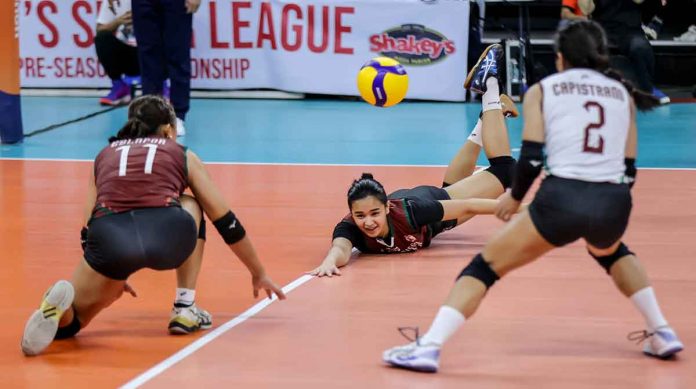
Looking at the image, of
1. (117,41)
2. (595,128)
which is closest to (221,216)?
(595,128)

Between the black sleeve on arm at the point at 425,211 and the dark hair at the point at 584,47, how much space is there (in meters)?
2.49

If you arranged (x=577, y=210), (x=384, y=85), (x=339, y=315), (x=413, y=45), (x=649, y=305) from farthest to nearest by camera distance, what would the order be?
1. (x=413, y=45)
2. (x=384, y=85)
3. (x=339, y=315)
4. (x=649, y=305)
5. (x=577, y=210)

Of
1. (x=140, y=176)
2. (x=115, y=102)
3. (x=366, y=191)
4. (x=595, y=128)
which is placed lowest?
(x=115, y=102)

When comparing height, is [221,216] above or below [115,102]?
above

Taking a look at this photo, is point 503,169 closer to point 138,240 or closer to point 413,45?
point 138,240

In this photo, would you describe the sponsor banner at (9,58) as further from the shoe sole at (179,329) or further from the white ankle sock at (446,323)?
the white ankle sock at (446,323)

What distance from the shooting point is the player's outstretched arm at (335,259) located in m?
7.47

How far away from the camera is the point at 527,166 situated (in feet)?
17.6

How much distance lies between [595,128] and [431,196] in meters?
3.03

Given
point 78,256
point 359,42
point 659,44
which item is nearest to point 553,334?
point 78,256

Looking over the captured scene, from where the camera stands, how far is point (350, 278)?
24.5ft

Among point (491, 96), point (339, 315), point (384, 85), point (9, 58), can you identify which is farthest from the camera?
point (9, 58)

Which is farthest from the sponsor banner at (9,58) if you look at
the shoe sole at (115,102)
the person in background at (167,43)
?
the shoe sole at (115,102)

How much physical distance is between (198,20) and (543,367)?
1192 centimetres
